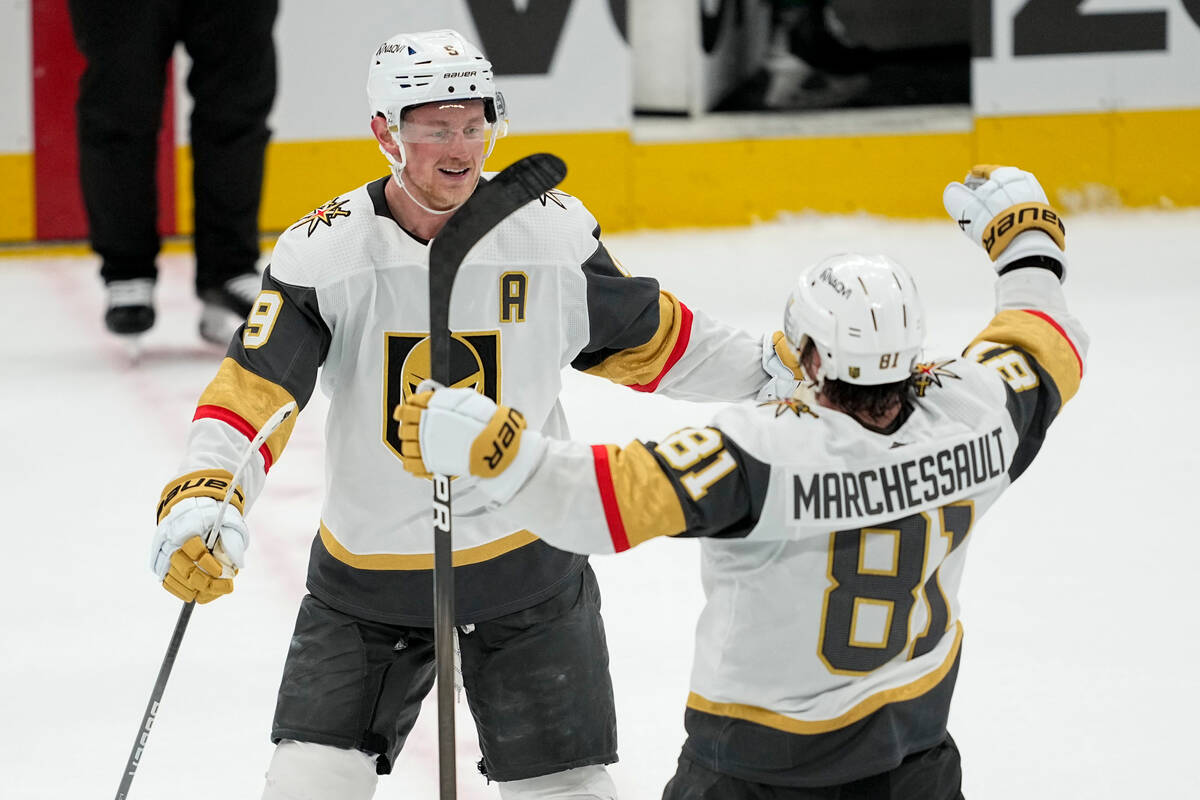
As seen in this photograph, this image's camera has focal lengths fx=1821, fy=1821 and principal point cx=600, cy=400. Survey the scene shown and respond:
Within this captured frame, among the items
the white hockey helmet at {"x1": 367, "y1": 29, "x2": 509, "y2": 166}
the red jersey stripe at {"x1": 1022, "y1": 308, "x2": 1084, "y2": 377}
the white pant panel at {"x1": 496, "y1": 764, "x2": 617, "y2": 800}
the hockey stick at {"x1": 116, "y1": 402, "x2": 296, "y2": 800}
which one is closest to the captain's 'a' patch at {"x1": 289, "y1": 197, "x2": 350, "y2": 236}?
the white hockey helmet at {"x1": 367, "y1": 29, "x2": 509, "y2": 166}

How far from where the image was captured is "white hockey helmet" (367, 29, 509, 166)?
86.0 inches

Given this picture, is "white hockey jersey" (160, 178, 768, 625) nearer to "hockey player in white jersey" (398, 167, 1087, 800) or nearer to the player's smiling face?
the player's smiling face

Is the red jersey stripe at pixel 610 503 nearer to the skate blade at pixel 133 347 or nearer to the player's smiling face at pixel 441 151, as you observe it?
the player's smiling face at pixel 441 151

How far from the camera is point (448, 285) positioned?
6.34 feet

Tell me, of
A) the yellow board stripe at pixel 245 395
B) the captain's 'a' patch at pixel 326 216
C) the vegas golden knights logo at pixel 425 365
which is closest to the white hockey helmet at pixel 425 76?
the captain's 'a' patch at pixel 326 216

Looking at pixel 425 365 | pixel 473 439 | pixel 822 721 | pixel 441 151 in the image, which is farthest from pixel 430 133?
pixel 822 721

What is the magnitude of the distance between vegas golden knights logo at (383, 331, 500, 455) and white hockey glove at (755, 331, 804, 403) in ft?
1.28

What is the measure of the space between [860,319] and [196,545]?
78cm

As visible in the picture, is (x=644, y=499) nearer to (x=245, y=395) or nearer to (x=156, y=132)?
(x=245, y=395)

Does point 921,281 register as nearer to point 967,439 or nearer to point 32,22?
point 32,22

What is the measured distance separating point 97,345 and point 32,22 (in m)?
1.53

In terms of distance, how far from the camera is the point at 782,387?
7.86 ft

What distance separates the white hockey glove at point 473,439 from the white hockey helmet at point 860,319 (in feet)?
0.96

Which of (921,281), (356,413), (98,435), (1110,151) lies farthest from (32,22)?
(356,413)
